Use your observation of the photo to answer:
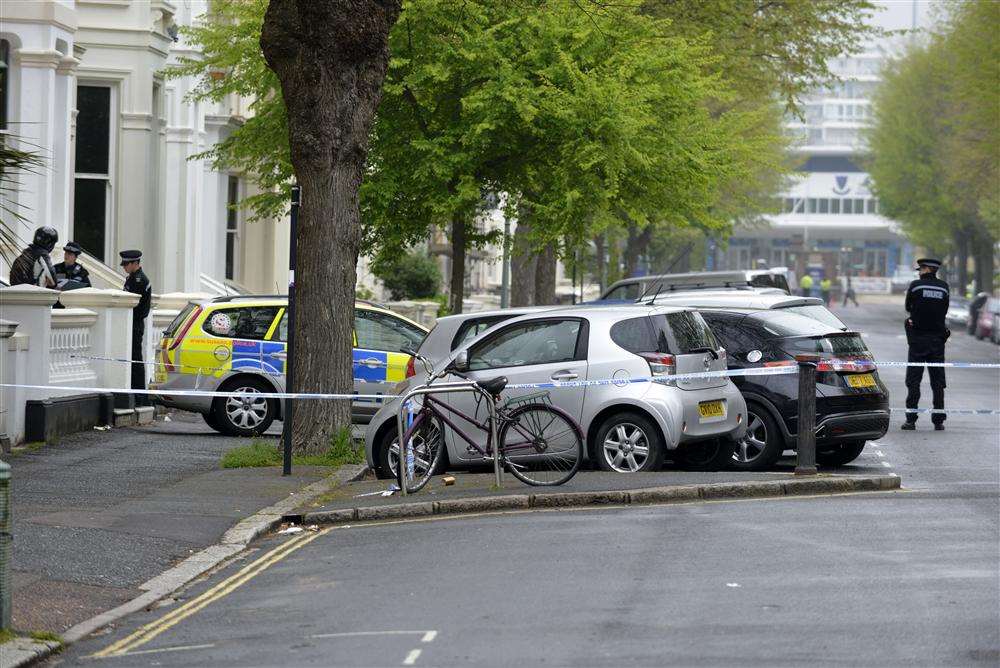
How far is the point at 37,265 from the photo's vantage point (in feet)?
61.5

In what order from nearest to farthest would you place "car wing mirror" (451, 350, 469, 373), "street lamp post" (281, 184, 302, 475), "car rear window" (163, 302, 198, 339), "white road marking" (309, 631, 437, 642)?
"white road marking" (309, 631, 437, 642) → "car wing mirror" (451, 350, 469, 373) → "street lamp post" (281, 184, 302, 475) → "car rear window" (163, 302, 198, 339)

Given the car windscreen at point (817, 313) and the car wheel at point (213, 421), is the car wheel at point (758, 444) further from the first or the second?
the car wheel at point (213, 421)

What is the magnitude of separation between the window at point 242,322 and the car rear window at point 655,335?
6.59 meters

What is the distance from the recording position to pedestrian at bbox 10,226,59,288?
18625 mm

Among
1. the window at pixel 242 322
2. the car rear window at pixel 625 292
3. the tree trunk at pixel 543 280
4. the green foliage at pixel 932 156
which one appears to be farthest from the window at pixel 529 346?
the green foliage at pixel 932 156

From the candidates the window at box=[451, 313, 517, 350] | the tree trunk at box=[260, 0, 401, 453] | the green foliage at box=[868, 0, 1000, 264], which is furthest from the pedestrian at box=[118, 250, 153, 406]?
the green foliage at box=[868, 0, 1000, 264]

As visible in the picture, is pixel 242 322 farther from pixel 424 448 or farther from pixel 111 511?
pixel 111 511

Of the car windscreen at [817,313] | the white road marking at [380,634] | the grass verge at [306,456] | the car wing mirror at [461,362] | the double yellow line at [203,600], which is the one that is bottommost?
the double yellow line at [203,600]

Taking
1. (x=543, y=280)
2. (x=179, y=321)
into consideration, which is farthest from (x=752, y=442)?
(x=543, y=280)

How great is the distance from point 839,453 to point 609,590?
762cm

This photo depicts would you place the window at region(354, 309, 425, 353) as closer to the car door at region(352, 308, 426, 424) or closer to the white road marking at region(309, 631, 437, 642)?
the car door at region(352, 308, 426, 424)

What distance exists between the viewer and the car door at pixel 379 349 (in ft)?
65.7

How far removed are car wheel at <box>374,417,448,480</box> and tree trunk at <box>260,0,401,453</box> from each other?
1.26 metres

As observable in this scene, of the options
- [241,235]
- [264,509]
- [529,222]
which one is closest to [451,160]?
[529,222]
